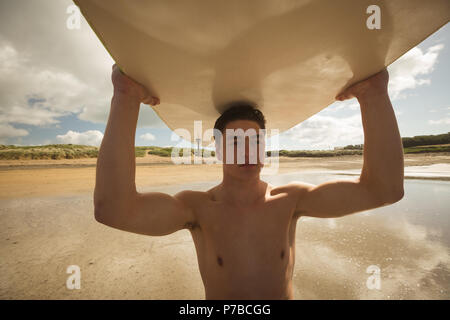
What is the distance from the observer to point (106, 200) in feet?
2.80

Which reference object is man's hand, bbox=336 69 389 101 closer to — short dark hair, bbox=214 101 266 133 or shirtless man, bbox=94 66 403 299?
shirtless man, bbox=94 66 403 299

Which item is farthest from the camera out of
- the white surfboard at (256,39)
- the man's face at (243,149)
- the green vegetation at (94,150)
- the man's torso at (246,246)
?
the green vegetation at (94,150)

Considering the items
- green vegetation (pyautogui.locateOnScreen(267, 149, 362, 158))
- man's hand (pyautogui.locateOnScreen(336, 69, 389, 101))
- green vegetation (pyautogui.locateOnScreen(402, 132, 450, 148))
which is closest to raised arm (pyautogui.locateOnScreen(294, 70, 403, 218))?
man's hand (pyautogui.locateOnScreen(336, 69, 389, 101))

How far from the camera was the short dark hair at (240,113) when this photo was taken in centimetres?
138

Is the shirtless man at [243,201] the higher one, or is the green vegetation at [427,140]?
the green vegetation at [427,140]

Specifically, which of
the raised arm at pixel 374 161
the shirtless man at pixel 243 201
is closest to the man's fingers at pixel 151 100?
the shirtless man at pixel 243 201

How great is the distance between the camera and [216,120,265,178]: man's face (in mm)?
1308

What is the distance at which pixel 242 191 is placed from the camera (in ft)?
4.49

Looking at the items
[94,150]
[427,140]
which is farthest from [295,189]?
[427,140]

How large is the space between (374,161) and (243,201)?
854 mm

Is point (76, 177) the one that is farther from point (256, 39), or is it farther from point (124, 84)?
point (256, 39)

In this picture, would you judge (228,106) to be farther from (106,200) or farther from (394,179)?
(394,179)

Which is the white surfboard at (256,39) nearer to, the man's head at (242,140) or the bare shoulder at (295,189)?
the man's head at (242,140)

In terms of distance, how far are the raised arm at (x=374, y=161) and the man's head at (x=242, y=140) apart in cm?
56
